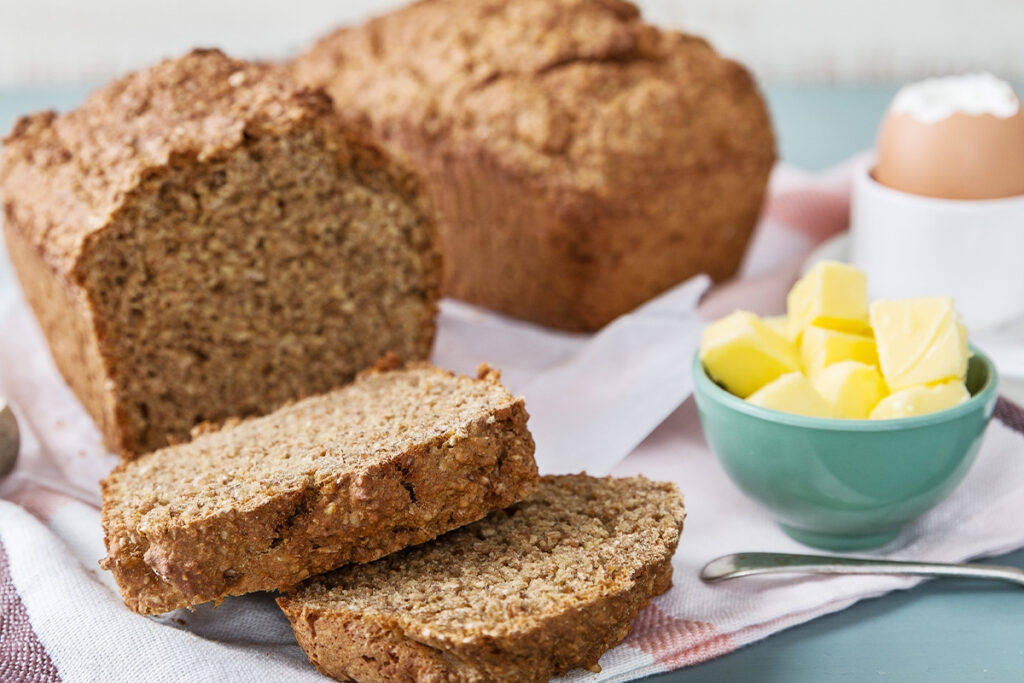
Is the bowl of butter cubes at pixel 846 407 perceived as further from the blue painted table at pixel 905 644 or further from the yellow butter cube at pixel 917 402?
the blue painted table at pixel 905 644

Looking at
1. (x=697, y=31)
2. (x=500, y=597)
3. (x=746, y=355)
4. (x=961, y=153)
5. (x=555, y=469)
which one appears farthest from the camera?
(x=697, y=31)

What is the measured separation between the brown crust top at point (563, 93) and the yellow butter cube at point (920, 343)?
3.58 feet

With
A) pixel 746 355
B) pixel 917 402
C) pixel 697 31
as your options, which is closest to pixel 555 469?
pixel 746 355

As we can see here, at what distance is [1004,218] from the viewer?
2.93 m

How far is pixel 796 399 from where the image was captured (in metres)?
2.11

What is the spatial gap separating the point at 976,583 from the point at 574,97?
166cm

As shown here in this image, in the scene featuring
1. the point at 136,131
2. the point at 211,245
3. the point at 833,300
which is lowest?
the point at 833,300

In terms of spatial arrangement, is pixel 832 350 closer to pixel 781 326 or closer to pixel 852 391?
pixel 852 391

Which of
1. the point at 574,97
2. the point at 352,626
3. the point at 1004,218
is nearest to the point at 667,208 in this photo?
the point at 574,97

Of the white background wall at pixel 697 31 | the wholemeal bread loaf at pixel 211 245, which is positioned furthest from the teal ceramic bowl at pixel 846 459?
the white background wall at pixel 697 31

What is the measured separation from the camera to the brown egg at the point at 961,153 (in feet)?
9.49

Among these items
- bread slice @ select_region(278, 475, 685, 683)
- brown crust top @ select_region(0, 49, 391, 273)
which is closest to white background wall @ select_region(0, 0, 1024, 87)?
brown crust top @ select_region(0, 49, 391, 273)

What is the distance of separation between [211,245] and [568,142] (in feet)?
3.41

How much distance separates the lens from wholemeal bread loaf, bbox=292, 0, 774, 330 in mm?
3107
